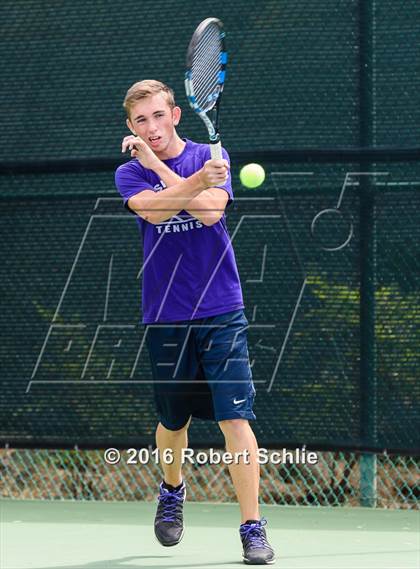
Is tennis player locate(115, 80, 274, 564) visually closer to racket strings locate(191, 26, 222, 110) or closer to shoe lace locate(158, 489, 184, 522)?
shoe lace locate(158, 489, 184, 522)

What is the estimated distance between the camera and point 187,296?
13.7ft

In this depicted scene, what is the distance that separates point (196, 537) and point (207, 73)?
176 cm

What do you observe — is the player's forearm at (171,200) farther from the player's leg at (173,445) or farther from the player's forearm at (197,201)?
the player's leg at (173,445)

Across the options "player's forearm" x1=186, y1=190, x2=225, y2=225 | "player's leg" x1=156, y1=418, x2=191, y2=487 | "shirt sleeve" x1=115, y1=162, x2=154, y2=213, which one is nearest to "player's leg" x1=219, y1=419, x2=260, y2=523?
"player's leg" x1=156, y1=418, x2=191, y2=487

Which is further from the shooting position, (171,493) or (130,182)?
(171,493)

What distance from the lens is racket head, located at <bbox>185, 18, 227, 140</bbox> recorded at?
4.00 meters

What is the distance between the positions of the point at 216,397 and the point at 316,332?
1.41 meters

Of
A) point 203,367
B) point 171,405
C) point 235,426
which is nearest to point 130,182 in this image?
point 203,367

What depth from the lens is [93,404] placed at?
225 inches

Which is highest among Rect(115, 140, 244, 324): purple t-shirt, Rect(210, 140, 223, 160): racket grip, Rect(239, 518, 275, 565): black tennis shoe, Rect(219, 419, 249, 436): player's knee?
Rect(210, 140, 223, 160): racket grip

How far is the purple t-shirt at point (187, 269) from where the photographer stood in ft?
13.6

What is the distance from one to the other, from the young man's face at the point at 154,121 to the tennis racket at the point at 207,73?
14 centimetres

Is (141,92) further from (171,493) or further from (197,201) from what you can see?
(171,493)

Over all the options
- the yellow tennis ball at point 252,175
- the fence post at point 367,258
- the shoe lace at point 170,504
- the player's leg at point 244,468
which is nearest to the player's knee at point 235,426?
the player's leg at point 244,468
